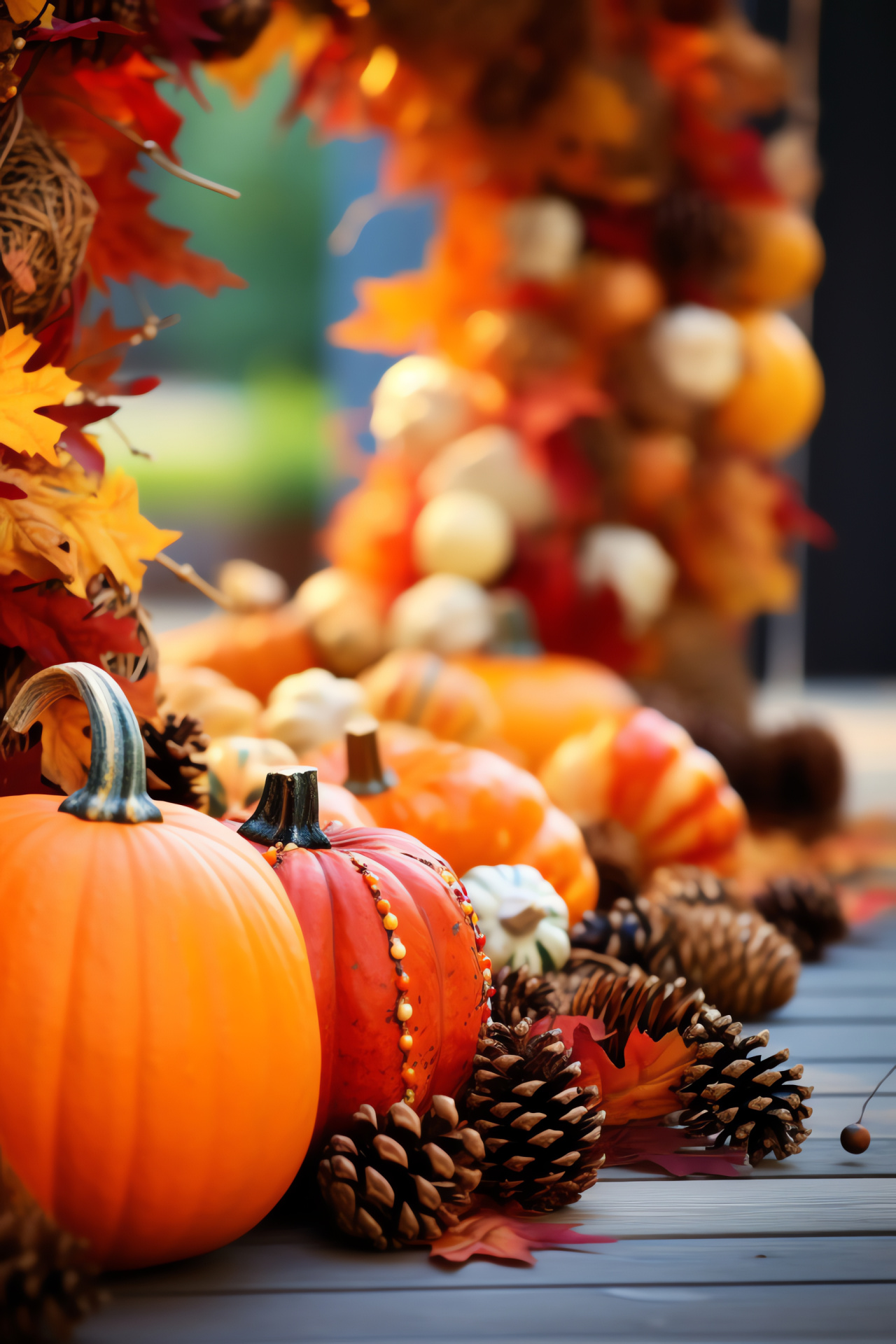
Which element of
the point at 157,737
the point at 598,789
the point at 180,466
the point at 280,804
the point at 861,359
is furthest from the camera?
the point at 180,466

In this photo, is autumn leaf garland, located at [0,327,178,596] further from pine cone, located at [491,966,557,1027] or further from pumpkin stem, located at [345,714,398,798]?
pine cone, located at [491,966,557,1027]

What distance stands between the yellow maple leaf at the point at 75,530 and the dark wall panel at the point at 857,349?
108 inches

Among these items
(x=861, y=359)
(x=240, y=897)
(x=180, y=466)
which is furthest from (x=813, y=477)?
(x=180, y=466)

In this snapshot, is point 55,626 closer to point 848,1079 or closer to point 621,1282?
point 621,1282

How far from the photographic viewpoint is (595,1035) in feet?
3.10

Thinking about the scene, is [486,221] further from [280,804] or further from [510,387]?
[280,804]

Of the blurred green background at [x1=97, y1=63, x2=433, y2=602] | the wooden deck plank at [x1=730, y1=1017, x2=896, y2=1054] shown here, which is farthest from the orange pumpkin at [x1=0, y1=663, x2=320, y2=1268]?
the blurred green background at [x1=97, y1=63, x2=433, y2=602]

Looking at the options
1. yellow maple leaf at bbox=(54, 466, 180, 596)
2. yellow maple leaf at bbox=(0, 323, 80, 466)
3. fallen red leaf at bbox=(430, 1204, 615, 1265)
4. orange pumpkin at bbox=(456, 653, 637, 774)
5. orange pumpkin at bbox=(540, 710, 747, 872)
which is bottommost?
orange pumpkin at bbox=(456, 653, 637, 774)

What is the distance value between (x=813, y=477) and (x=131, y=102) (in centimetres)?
265

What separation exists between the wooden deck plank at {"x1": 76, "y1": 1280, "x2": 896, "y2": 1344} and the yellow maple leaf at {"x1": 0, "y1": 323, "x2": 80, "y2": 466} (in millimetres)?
553

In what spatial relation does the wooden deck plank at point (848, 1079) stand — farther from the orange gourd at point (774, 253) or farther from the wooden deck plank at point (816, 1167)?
the orange gourd at point (774, 253)

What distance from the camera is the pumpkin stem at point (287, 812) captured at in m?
0.89

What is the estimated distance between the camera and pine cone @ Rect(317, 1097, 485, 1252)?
2.54 ft

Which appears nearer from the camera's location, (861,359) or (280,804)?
(280,804)
